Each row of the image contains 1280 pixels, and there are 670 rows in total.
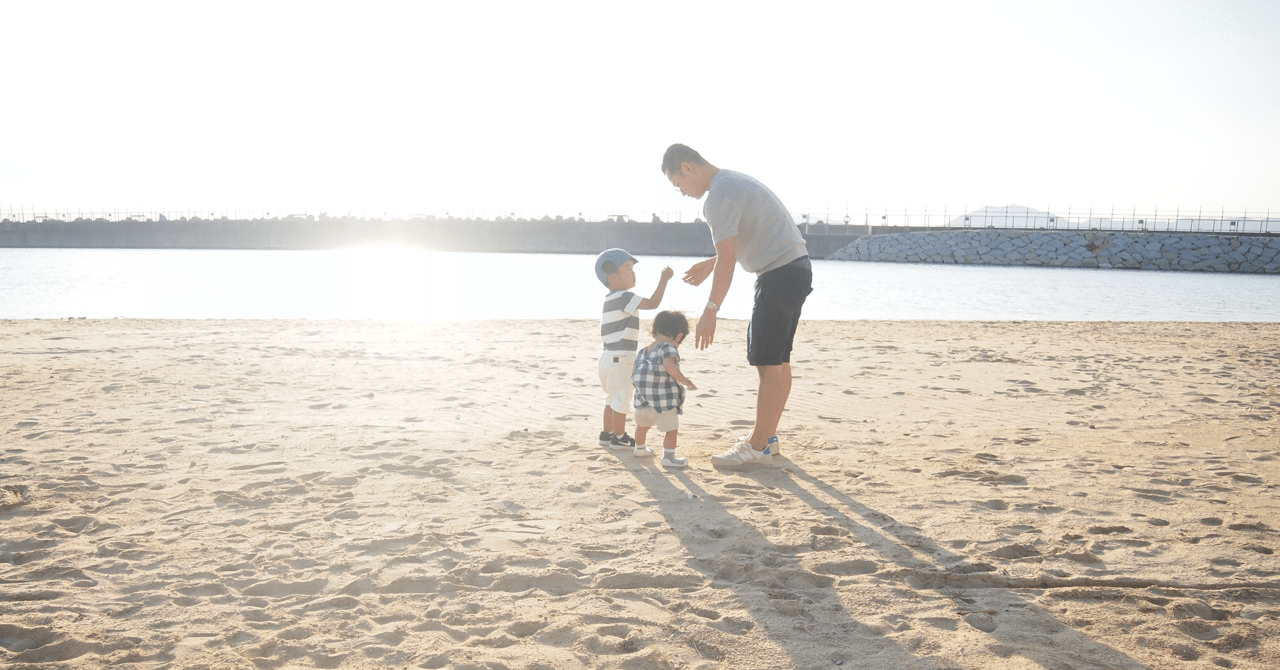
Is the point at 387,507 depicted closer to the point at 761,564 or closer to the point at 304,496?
the point at 304,496

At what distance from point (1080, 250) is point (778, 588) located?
202ft

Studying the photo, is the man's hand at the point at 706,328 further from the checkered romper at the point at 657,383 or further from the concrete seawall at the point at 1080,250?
the concrete seawall at the point at 1080,250

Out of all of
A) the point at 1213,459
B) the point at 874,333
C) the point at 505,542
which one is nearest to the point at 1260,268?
the point at 874,333

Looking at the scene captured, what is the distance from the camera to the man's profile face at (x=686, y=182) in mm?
4504

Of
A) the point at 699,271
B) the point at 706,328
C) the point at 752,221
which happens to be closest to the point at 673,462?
the point at 706,328

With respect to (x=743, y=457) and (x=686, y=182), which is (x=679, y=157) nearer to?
(x=686, y=182)

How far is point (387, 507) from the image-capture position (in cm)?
388

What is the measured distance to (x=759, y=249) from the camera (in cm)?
447

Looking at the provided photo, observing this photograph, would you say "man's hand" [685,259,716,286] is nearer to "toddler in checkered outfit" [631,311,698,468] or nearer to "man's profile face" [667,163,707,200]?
"toddler in checkered outfit" [631,311,698,468]

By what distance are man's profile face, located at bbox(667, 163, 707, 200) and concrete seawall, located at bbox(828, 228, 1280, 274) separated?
57.2 m

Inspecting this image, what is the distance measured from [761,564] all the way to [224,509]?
253 centimetres

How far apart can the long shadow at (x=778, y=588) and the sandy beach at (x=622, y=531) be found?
0.05ft

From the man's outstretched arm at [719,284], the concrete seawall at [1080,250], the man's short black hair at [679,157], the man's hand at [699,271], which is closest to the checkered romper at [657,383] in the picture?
the man's outstretched arm at [719,284]

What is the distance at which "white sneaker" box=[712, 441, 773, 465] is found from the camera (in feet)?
15.2
